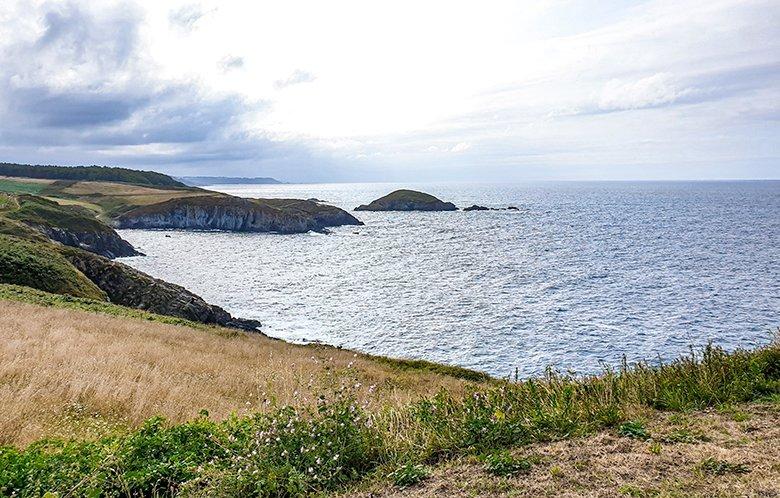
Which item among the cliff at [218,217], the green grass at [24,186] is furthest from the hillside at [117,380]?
the green grass at [24,186]

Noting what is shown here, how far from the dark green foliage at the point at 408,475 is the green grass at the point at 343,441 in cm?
1

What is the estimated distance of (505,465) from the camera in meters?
5.68

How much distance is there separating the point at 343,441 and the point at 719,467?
14.5ft

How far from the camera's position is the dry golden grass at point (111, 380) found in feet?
26.2

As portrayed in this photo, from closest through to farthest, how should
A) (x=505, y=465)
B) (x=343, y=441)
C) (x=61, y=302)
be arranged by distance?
1. (x=505, y=465)
2. (x=343, y=441)
3. (x=61, y=302)

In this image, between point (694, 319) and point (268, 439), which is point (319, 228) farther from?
point (268, 439)

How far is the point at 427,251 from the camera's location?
85.8m

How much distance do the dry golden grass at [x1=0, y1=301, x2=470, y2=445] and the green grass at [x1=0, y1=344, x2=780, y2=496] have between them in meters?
0.76

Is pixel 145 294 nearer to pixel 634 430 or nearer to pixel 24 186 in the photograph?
pixel 634 430

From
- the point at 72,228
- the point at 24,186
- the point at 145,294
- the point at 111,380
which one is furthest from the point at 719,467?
the point at 24,186

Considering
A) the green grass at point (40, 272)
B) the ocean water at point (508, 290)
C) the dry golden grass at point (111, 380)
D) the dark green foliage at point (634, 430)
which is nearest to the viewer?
the dark green foliage at point (634, 430)

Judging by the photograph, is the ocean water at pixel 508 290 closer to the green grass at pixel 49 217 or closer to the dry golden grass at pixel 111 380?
the green grass at pixel 49 217

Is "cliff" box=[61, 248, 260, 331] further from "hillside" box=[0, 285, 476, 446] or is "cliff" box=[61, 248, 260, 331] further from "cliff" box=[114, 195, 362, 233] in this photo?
"cliff" box=[114, 195, 362, 233]

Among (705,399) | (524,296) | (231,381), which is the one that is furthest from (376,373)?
(524,296)
